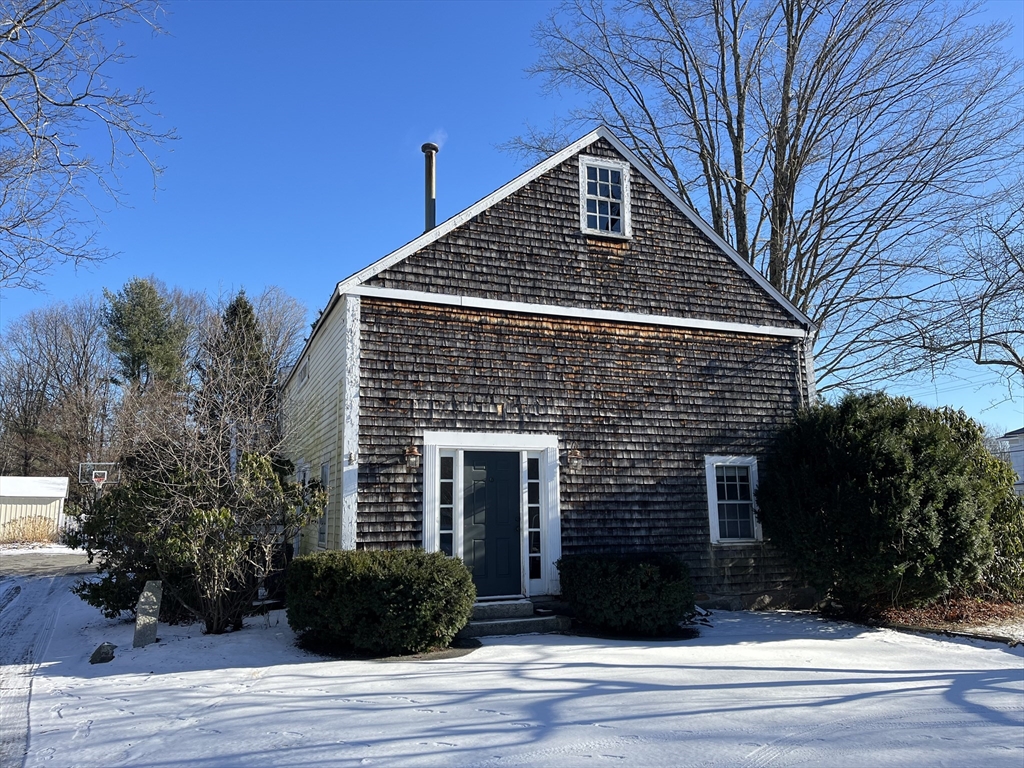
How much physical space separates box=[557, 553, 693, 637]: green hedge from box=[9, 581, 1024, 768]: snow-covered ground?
50 cm

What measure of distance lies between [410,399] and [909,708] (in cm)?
646

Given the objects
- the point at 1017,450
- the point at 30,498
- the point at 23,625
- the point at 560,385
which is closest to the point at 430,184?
the point at 560,385

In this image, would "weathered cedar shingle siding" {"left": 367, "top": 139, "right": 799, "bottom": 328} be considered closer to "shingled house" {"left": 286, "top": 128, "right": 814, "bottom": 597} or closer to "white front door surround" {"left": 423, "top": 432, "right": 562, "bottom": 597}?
"shingled house" {"left": 286, "top": 128, "right": 814, "bottom": 597}

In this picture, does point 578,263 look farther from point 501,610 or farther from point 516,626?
point 516,626

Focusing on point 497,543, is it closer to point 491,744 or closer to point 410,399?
point 410,399

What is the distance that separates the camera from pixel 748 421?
11.6 meters

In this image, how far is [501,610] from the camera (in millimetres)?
9227

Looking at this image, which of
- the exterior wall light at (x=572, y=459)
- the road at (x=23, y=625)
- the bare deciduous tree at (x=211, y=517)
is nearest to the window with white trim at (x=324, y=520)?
the bare deciduous tree at (x=211, y=517)

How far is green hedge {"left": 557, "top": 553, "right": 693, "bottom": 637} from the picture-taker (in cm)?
880

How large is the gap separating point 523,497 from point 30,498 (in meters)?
28.1

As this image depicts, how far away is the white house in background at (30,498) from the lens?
96.5ft

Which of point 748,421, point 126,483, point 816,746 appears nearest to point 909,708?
point 816,746

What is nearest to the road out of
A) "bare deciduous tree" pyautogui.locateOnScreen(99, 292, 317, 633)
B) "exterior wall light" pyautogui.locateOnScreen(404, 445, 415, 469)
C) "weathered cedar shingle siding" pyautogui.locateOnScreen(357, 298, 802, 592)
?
"bare deciduous tree" pyautogui.locateOnScreen(99, 292, 317, 633)

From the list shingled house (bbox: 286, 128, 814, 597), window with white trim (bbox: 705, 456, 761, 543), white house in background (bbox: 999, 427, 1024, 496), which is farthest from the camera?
→ white house in background (bbox: 999, 427, 1024, 496)
